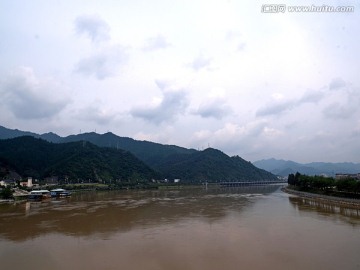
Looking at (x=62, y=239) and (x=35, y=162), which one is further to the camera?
(x=35, y=162)

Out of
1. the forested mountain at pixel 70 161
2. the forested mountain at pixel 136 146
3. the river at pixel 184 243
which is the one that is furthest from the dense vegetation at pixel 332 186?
the forested mountain at pixel 136 146

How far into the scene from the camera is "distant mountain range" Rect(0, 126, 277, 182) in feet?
287

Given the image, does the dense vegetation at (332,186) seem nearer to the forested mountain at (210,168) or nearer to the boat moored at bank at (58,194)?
the boat moored at bank at (58,194)

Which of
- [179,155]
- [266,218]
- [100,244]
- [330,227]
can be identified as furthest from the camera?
[179,155]

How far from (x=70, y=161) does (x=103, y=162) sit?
38.7ft

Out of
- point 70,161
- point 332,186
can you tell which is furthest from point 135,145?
point 332,186

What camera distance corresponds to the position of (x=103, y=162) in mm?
99125

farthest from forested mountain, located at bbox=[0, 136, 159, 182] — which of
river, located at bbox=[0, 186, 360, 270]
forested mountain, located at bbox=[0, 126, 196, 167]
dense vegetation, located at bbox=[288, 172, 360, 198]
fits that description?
forested mountain, located at bbox=[0, 126, 196, 167]

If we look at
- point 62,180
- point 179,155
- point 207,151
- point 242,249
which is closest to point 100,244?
point 242,249

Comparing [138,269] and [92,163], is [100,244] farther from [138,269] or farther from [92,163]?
[92,163]

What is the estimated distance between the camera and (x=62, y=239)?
1773 centimetres

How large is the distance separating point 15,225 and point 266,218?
1830 centimetres

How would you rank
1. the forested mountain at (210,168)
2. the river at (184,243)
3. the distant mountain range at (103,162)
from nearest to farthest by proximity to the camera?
1. the river at (184,243)
2. the distant mountain range at (103,162)
3. the forested mountain at (210,168)

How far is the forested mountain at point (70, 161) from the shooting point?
84500 millimetres
